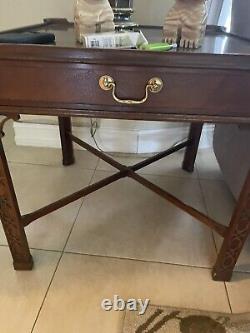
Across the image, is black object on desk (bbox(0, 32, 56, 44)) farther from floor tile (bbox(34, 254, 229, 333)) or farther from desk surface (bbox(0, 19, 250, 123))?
floor tile (bbox(34, 254, 229, 333))

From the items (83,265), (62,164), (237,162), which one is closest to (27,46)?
(83,265)

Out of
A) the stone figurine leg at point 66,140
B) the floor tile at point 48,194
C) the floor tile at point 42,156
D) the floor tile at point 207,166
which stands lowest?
the floor tile at point 207,166

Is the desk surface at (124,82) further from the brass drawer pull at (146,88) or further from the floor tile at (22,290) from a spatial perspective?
the floor tile at (22,290)

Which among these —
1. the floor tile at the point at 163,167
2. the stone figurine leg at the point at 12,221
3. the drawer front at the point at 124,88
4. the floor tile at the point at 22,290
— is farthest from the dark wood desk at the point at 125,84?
the floor tile at the point at 163,167

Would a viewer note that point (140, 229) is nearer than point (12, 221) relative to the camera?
No

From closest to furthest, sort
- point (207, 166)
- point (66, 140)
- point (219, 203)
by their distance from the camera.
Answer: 1. point (219, 203)
2. point (66, 140)
3. point (207, 166)

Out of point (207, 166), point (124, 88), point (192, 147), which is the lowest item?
point (207, 166)

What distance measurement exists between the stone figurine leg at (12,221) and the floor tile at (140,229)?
14 cm

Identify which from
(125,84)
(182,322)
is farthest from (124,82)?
(182,322)

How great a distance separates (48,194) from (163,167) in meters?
0.50

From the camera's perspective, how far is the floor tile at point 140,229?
0.92 metres

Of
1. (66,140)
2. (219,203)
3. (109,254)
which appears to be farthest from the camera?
(66,140)

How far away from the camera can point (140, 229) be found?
1.00 m

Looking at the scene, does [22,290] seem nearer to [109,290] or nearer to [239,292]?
[109,290]
